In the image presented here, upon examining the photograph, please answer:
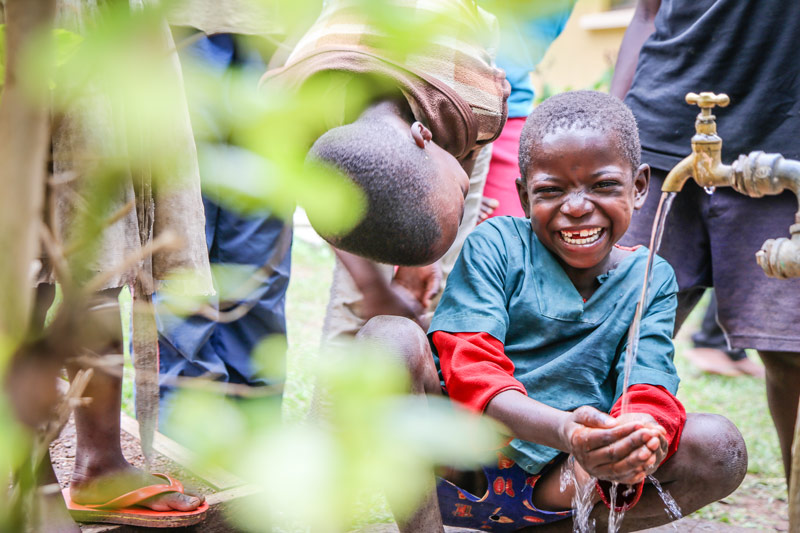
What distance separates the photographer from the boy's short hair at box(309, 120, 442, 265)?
4.08ft

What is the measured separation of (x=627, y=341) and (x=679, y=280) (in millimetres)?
538

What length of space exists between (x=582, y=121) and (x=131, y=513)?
137cm

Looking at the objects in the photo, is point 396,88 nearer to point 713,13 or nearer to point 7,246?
point 7,246

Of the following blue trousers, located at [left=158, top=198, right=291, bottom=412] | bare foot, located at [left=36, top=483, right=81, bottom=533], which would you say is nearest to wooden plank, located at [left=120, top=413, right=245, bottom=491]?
blue trousers, located at [left=158, top=198, right=291, bottom=412]

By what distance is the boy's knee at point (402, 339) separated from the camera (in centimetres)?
163

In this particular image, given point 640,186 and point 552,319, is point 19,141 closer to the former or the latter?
point 552,319

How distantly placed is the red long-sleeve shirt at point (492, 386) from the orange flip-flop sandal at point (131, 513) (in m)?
0.71

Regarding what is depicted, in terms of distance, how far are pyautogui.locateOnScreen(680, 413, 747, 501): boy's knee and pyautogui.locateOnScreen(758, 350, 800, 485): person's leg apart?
1.71 ft

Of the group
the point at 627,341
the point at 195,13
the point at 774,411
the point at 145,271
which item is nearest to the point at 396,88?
the point at 145,271

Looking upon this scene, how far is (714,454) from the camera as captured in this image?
5.56 feet

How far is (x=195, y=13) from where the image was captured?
2.18 m

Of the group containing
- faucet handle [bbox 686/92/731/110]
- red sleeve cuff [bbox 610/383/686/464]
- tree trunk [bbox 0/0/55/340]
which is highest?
tree trunk [bbox 0/0/55/340]

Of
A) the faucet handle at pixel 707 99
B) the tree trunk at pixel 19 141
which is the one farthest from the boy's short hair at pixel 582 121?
the tree trunk at pixel 19 141

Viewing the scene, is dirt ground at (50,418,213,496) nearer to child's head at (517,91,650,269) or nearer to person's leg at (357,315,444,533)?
person's leg at (357,315,444,533)
